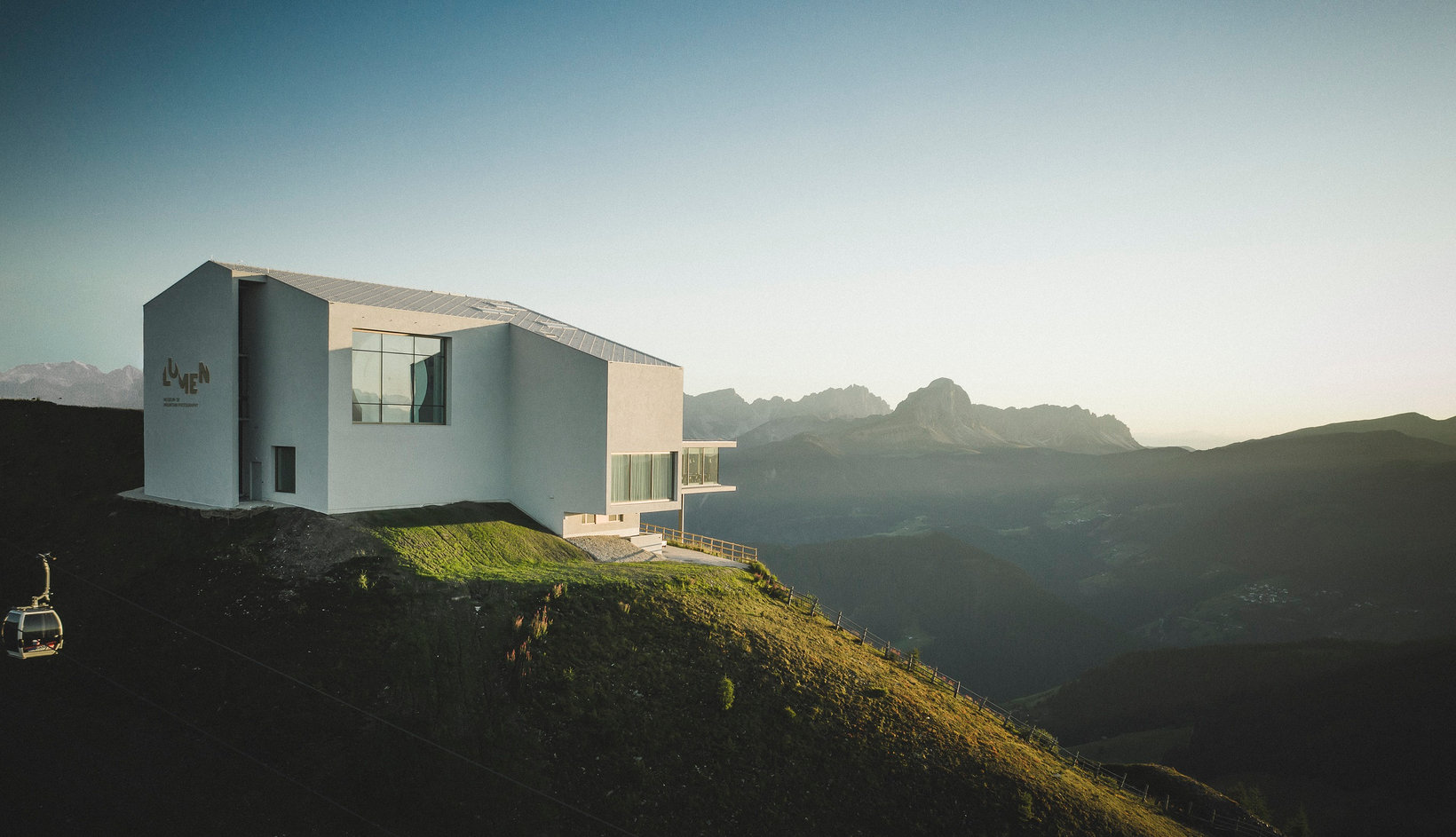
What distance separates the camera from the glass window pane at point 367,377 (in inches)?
932

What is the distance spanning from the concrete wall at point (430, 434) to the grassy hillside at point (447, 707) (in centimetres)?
148

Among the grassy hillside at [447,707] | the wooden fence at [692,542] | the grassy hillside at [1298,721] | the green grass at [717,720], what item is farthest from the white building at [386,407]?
the grassy hillside at [1298,721]

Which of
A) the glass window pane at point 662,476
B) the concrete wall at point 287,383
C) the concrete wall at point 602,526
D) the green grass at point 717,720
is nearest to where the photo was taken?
the green grass at point 717,720

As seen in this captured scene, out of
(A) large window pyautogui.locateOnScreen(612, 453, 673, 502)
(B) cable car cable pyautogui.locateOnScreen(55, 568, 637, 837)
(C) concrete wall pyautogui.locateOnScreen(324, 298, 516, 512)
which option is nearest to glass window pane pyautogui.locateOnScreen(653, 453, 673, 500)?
(A) large window pyautogui.locateOnScreen(612, 453, 673, 502)

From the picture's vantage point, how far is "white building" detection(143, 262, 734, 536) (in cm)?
2353

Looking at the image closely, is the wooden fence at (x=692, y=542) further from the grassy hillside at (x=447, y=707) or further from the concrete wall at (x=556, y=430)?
the grassy hillside at (x=447, y=707)

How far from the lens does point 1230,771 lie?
165 feet

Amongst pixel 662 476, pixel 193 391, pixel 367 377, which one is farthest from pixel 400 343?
pixel 662 476

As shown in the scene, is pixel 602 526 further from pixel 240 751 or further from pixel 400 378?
pixel 240 751

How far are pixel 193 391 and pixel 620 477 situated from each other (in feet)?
53.1

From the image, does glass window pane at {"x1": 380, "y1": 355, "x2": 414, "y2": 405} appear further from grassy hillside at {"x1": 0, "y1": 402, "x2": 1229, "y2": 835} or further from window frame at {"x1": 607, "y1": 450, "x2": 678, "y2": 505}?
window frame at {"x1": 607, "y1": 450, "x2": 678, "y2": 505}

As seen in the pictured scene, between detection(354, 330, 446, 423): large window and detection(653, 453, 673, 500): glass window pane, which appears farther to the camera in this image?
detection(653, 453, 673, 500): glass window pane

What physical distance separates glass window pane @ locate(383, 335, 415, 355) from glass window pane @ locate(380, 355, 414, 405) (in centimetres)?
21

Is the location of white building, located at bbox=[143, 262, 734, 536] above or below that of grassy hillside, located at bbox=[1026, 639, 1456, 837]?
above
